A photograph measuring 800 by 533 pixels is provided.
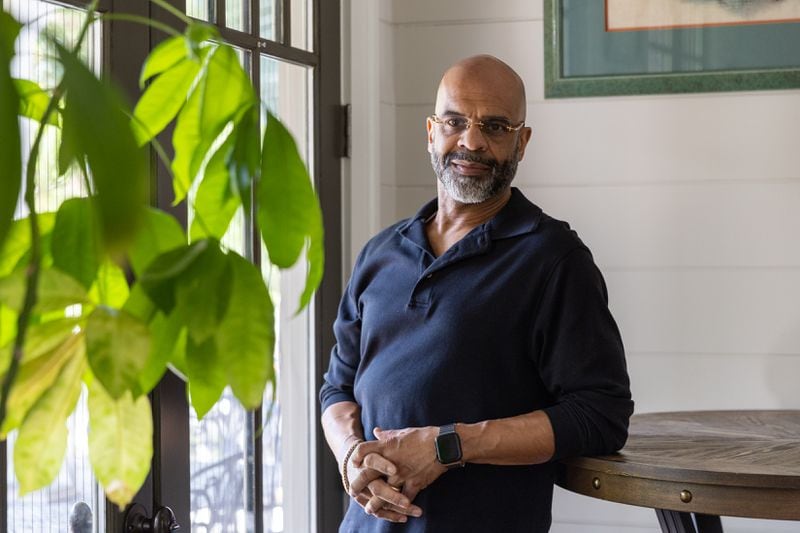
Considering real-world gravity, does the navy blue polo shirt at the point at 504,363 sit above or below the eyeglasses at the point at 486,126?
below

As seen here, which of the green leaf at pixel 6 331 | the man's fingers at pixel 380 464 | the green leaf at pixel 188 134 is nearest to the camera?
the green leaf at pixel 6 331

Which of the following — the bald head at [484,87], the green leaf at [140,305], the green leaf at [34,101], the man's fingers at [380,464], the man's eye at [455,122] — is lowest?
the man's fingers at [380,464]

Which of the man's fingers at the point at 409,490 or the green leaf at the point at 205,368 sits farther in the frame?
the man's fingers at the point at 409,490

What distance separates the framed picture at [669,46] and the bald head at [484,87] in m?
0.64

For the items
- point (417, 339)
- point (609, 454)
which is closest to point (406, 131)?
point (417, 339)

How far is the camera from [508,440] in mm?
1764

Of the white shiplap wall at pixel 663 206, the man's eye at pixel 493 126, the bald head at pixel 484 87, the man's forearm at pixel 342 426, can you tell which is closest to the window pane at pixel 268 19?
the white shiplap wall at pixel 663 206

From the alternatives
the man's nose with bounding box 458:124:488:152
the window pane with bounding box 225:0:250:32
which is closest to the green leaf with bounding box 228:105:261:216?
the man's nose with bounding box 458:124:488:152

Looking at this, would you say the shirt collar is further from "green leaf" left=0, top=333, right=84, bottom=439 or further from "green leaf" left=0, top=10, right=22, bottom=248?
"green leaf" left=0, top=10, right=22, bottom=248

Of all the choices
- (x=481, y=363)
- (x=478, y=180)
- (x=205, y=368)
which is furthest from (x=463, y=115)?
(x=205, y=368)

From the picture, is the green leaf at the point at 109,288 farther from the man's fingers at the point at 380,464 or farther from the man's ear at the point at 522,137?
the man's ear at the point at 522,137

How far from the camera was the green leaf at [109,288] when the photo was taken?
566 mm

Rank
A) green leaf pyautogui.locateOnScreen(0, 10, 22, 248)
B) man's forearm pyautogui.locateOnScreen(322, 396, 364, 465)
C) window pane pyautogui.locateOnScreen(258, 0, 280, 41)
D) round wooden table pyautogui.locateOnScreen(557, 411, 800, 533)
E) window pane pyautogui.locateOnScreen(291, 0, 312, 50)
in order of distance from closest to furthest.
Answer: green leaf pyautogui.locateOnScreen(0, 10, 22, 248) < round wooden table pyautogui.locateOnScreen(557, 411, 800, 533) < man's forearm pyautogui.locateOnScreen(322, 396, 364, 465) < window pane pyautogui.locateOnScreen(258, 0, 280, 41) < window pane pyautogui.locateOnScreen(291, 0, 312, 50)

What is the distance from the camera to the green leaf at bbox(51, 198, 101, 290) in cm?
53
